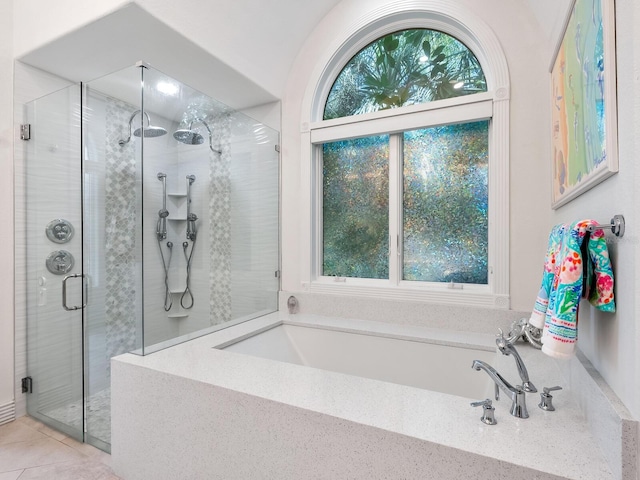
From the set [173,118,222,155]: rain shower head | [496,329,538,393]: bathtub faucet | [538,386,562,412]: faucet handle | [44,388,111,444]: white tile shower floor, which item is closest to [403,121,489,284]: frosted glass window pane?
[496,329,538,393]: bathtub faucet

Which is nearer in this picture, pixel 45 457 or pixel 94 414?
pixel 45 457

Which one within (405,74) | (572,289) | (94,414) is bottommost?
(94,414)

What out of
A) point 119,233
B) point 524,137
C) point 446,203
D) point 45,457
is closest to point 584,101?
point 524,137

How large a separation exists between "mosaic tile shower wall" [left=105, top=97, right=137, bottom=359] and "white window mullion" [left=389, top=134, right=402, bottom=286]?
1645mm

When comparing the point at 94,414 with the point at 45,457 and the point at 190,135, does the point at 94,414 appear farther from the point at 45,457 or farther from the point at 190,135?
the point at 190,135

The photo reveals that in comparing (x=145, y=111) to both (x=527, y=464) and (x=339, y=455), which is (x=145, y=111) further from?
(x=527, y=464)

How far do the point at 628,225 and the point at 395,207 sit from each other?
1.63 meters

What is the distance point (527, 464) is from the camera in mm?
940

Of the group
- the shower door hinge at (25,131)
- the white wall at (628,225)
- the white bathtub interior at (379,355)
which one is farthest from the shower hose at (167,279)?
the white wall at (628,225)

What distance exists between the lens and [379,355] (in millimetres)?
2197

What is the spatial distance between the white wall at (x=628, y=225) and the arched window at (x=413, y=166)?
3.74 feet

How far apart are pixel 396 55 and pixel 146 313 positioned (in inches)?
93.0

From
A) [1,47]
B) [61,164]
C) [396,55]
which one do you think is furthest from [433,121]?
[1,47]

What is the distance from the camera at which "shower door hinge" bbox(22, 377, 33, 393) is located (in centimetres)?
232
